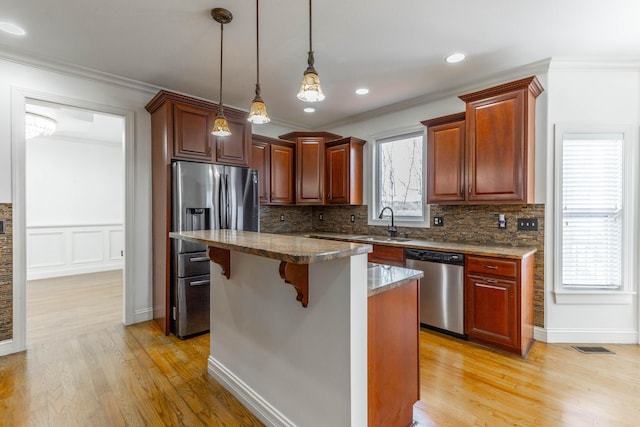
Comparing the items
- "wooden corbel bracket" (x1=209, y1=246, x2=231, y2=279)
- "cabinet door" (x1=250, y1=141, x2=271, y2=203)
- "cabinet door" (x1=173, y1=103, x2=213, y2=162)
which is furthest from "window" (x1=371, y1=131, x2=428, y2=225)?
"wooden corbel bracket" (x1=209, y1=246, x2=231, y2=279)

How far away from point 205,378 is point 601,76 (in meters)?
4.36

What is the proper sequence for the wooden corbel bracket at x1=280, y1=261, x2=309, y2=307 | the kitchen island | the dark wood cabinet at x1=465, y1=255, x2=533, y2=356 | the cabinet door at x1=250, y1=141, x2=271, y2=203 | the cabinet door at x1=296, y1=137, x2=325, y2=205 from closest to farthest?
1. the kitchen island
2. the wooden corbel bracket at x1=280, y1=261, x2=309, y2=307
3. the dark wood cabinet at x1=465, y1=255, x2=533, y2=356
4. the cabinet door at x1=250, y1=141, x2=271, y2=203
5. the cabinet door at x1=296, y1=137, x2=325, y2=205

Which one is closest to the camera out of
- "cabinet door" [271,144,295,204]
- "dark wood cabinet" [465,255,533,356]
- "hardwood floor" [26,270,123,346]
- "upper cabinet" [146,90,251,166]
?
"dark wood cabinet" [465,255,533,356]

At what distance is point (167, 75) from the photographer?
3.18m

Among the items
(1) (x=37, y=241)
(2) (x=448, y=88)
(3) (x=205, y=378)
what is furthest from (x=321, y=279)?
(1) (x=37, y=241)

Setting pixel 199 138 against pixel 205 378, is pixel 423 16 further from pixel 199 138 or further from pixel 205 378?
pixel 205 378

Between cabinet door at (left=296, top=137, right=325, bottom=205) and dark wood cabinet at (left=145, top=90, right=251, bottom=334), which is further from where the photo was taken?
cabinet door at (left=296, top=137, right=325, bottom=205)

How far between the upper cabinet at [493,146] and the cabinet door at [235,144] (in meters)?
2.24

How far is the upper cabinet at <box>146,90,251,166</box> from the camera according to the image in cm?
311

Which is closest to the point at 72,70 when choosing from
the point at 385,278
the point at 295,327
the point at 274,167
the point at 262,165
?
the point at 262,165

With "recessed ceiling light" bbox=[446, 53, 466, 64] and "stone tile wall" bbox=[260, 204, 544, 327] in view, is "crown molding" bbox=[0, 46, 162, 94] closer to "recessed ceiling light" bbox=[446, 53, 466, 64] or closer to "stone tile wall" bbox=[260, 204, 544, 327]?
"stone tile wall" bbox=[260, 204, 544, 327]

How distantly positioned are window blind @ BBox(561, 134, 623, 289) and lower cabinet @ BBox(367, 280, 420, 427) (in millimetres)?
A: 2122

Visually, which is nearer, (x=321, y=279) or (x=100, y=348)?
(x=321, y=279)

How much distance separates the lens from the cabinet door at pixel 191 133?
3137 millimetres
